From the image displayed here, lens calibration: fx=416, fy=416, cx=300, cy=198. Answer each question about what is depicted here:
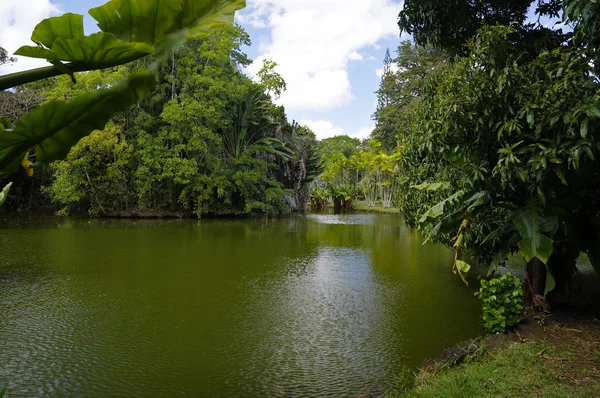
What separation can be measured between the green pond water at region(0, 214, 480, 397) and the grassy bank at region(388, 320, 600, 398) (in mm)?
548

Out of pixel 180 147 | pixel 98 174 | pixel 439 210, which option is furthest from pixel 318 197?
pixel 439 210

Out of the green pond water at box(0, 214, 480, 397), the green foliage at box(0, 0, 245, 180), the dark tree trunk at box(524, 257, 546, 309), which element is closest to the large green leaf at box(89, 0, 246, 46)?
the green foliage at box(0, 0, 245, 180)

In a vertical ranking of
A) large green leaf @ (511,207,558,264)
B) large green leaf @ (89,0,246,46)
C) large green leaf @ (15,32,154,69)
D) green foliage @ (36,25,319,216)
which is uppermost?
green foliage @ (36,25,319,216)

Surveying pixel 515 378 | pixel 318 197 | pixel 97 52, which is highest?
pixel 318 197

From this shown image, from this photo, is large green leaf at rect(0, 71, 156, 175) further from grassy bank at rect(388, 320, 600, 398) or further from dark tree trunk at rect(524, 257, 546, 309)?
dark tree trunk at rect(524, 257, 546, 309)

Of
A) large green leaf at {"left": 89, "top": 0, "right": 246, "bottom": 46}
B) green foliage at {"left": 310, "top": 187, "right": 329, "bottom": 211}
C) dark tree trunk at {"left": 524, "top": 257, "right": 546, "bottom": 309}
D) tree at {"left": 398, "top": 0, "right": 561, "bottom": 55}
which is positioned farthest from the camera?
green foliage at {"left": 310, "top": 187, "right": 329, "bottom": 211}

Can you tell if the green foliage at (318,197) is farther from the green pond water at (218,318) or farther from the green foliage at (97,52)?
the green foliage at (97,52)

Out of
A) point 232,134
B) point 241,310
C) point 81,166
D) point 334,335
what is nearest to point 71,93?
point 81,166

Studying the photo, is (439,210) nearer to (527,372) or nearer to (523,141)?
(523,141)

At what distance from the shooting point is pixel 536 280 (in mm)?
4324

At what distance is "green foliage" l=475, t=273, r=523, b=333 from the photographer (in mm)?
3861

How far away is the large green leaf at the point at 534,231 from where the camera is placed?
3196 millimetres

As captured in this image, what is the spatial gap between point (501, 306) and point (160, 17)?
3896 millimetres

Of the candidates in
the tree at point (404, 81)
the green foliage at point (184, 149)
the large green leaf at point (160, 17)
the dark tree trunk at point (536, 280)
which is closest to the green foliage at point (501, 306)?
the dark tree trunk at point (536, 280)
